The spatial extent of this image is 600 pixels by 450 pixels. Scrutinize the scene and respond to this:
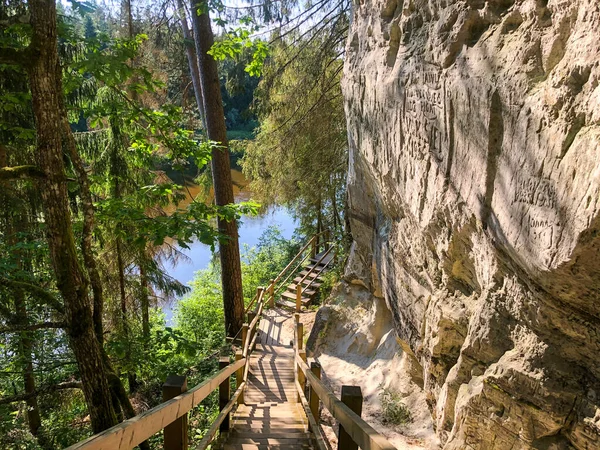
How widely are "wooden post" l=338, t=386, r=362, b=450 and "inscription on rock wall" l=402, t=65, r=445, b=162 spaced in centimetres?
262

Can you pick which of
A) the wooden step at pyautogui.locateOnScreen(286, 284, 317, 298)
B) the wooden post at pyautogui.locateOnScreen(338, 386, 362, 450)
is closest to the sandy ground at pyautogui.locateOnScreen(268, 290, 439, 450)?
the wooden step at pyautogui.locateOnScreen(286, 284, 317, 298)

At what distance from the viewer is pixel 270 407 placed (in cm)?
559

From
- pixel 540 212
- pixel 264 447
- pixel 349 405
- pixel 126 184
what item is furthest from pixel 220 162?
pixel 349 405

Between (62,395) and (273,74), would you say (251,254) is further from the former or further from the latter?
(62,395)

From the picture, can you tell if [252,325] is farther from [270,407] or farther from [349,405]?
[349,405]

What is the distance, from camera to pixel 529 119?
2.71 m

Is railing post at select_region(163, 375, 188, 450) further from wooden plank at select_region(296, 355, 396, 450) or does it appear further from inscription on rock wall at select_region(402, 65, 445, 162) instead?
inscription on rock wall at select_region(402, 65, 445, 162)

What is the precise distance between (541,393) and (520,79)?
93.1 inches

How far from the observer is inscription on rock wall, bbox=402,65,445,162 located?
3912 millimetres

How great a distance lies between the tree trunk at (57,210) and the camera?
290 cm

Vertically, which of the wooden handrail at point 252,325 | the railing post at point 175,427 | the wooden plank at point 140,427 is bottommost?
the wooden handrail at point 252,325

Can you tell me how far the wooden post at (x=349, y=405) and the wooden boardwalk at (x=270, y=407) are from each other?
1.72 metres

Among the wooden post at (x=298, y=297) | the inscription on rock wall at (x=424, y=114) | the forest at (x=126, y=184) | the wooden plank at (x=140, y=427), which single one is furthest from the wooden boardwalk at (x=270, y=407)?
the inscription on rock wall at (x=424, y=114)

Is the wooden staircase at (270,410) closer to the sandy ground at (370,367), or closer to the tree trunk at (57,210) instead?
the sandy ground at (370,367)
